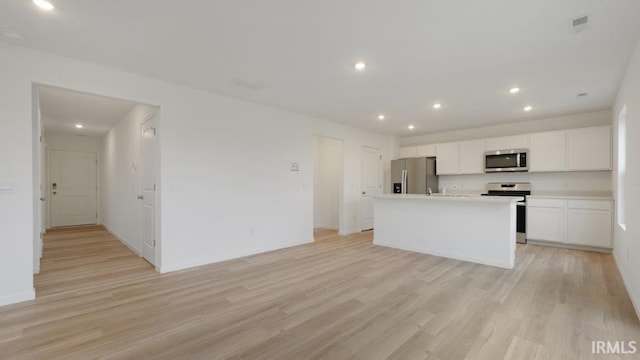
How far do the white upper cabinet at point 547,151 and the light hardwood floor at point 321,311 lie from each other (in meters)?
1.97

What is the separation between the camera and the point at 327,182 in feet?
24.8

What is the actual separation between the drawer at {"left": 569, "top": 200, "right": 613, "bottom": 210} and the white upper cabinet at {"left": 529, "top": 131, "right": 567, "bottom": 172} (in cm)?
70

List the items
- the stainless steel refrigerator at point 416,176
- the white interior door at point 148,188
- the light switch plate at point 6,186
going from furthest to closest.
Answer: the stainless steel refrigerator at point 416,176, the white interior door at point 148,188, the light switch plate at point 6,186

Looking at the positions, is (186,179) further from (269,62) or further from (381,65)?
(381,65)

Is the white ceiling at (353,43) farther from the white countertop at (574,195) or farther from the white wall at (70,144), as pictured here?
the white wall at (70,144)

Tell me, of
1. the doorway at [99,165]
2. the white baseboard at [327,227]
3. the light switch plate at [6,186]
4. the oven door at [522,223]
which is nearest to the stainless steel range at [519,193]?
the oven door at [522,223]

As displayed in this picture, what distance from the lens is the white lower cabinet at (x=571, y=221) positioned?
481 centimetres

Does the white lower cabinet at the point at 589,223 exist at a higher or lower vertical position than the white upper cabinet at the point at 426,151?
lower

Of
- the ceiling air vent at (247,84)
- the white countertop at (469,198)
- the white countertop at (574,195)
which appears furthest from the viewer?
the white countertop at (574,195)

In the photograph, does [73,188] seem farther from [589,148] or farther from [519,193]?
[589,148]

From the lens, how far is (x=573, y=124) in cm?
557

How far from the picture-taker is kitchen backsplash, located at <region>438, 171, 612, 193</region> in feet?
17.4

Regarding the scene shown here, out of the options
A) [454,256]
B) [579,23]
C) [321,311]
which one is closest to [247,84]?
[321,311]

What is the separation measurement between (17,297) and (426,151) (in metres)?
7.51
